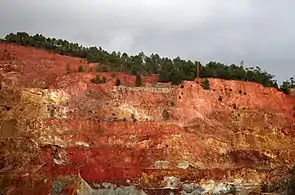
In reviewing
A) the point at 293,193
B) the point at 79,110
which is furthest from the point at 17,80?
the point at 293,193

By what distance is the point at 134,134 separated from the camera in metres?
57.9

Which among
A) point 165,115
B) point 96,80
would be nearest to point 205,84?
point 165,115

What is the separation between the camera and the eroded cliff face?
50.5 m

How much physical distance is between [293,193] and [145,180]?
13128 millimetres

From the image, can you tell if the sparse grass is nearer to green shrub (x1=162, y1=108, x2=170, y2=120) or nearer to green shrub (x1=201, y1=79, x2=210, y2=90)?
green shrub (x1=162, y1=108, x2=170, y2=120)

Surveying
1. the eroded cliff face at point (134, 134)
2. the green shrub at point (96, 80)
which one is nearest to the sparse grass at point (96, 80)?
the green shrub at point (96, 80)

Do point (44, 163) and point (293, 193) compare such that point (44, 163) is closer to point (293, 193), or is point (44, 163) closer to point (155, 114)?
point (155, 114)

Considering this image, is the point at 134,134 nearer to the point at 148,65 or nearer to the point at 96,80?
the point at 96,80

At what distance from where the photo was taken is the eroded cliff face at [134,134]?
1989 inches

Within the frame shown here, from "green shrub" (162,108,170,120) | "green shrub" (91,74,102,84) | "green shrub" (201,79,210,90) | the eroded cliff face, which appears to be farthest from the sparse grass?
"green shrub" (201,79,210,90)

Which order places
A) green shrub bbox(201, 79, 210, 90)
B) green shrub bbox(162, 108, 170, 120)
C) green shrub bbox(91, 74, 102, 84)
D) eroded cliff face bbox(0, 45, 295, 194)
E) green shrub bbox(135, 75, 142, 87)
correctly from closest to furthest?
1. eroded cliff face bbox(0, 45, 295, 194)
2. green shrub bbox(162, 108, 170, 120)
3. green shrub bbox(91, 74, 102, 84)
4. green shrub bbox(135, 75, 142, 87)
5. green shrub bbox(201, 79, 210, 90)

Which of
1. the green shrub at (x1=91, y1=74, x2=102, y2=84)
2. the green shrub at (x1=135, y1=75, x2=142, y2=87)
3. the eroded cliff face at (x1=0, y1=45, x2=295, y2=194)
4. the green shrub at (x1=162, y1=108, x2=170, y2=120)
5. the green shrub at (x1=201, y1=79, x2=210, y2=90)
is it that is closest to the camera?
the eroded cliff face at (x1=0, y1=45, x2=295, y2=194)

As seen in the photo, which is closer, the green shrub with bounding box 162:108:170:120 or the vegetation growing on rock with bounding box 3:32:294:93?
the green shrub with bounding box 162:108:170:120

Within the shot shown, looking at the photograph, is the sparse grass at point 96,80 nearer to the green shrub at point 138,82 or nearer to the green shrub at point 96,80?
the green shrub at point 96,80
